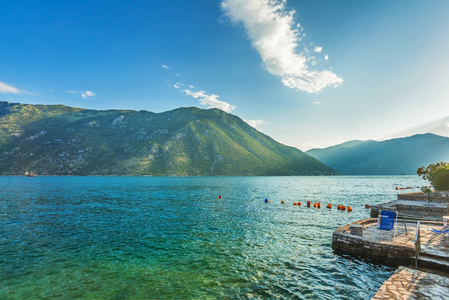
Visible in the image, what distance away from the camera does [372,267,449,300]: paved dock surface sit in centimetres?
767

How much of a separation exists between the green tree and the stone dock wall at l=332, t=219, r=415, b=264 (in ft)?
161

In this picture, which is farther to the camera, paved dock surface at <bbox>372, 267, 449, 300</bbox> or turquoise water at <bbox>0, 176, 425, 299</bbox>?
turquoise water at <bbox>0, 176, 425, 299</bbox>

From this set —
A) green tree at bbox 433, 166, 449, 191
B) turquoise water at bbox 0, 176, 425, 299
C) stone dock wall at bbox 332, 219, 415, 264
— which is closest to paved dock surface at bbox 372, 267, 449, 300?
turquoise water at bbox 0, 176, 425, 299

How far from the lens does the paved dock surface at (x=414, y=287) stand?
7666mm

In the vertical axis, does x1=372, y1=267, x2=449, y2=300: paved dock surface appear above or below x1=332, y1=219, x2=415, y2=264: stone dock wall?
above

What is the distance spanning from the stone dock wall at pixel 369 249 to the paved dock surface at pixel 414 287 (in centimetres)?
341

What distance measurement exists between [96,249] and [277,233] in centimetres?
1622

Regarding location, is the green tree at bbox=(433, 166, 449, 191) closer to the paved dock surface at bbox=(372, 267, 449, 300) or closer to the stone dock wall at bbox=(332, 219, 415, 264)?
the stone dock wall at bbox=(332, 219, 415, 264)

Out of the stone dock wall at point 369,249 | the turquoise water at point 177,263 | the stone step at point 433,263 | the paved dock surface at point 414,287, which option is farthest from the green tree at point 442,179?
the paved dock surface at point 414,287

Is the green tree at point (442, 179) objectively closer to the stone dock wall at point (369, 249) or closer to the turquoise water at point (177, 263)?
the turquoise water at point (177, 263)

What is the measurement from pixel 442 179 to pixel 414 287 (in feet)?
186

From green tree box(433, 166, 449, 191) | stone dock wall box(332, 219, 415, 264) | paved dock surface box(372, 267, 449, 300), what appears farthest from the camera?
green tree box(433, 166, 449, 191)

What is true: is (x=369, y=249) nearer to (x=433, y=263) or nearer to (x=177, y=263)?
(x=433, y=263)

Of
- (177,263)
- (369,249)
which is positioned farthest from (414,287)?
(177,263)
